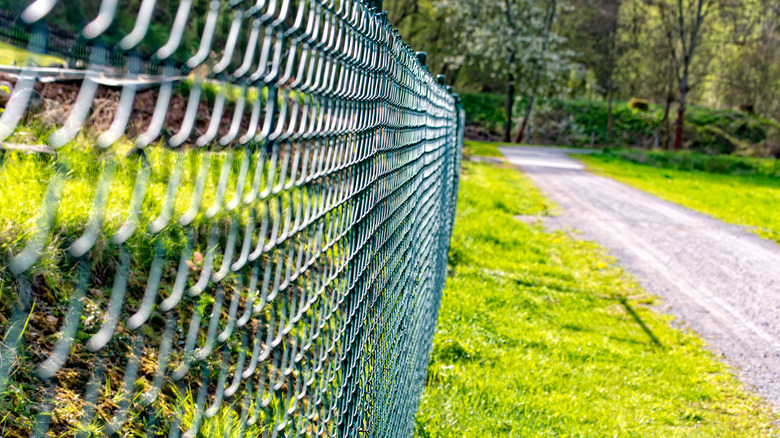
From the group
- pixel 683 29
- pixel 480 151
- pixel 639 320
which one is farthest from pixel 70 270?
pixel 683 29

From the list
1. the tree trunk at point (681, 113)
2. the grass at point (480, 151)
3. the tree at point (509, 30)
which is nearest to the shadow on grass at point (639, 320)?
the grass at point (480, 151)

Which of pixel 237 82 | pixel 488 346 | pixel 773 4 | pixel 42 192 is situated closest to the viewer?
pixel 237 82

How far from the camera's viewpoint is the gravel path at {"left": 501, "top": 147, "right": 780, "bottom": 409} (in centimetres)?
549

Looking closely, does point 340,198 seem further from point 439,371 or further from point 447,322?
point 447,322

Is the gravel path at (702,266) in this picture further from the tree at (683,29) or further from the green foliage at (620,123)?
the green foliage at (620,123)

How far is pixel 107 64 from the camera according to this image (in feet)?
2.05

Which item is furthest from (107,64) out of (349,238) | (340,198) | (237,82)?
(349,238)

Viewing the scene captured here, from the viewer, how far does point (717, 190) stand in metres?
15.3

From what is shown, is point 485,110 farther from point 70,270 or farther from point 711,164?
point 70,270

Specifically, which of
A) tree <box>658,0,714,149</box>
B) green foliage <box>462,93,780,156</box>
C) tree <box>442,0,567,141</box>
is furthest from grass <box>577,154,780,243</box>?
green foliage <box>462,93,780,156</box>

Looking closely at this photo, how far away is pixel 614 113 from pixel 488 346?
122ft

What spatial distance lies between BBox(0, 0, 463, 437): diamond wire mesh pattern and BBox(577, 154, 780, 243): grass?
358 inches

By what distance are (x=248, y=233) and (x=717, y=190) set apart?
16.3m

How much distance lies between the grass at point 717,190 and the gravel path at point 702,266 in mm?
497
